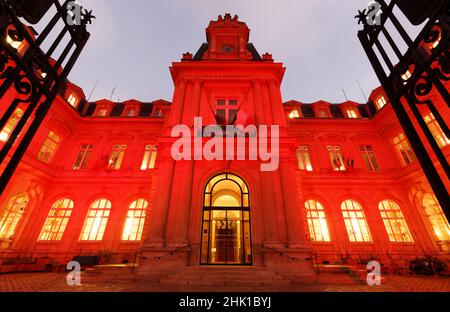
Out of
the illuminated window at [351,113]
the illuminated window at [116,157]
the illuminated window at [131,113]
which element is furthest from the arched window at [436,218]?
the illuminated window at [131,113]

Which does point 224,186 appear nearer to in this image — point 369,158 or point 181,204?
point 181,204

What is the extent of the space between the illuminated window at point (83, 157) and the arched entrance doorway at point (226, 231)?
12.0m

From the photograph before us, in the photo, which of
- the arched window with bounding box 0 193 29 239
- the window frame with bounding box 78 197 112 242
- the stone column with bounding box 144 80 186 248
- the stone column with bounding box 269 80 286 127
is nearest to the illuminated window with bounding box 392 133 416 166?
the stone column with bounding box 269 80 286 127

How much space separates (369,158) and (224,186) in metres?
12.8

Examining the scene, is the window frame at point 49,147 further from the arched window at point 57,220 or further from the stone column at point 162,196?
the stone column at point 162,196

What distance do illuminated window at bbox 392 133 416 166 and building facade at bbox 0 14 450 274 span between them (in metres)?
0.11

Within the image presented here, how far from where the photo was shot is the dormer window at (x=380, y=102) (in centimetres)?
1748

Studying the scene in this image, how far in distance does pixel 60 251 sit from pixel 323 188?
60.8 feet

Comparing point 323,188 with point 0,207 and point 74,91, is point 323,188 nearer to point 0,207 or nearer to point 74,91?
point 0,207

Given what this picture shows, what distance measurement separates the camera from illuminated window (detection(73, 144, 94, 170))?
1661 centimetres

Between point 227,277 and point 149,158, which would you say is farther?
point 149,158

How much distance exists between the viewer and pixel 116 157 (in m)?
17.2

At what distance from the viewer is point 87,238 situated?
1404 centimetres

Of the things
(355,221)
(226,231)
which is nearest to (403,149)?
(355,221)
